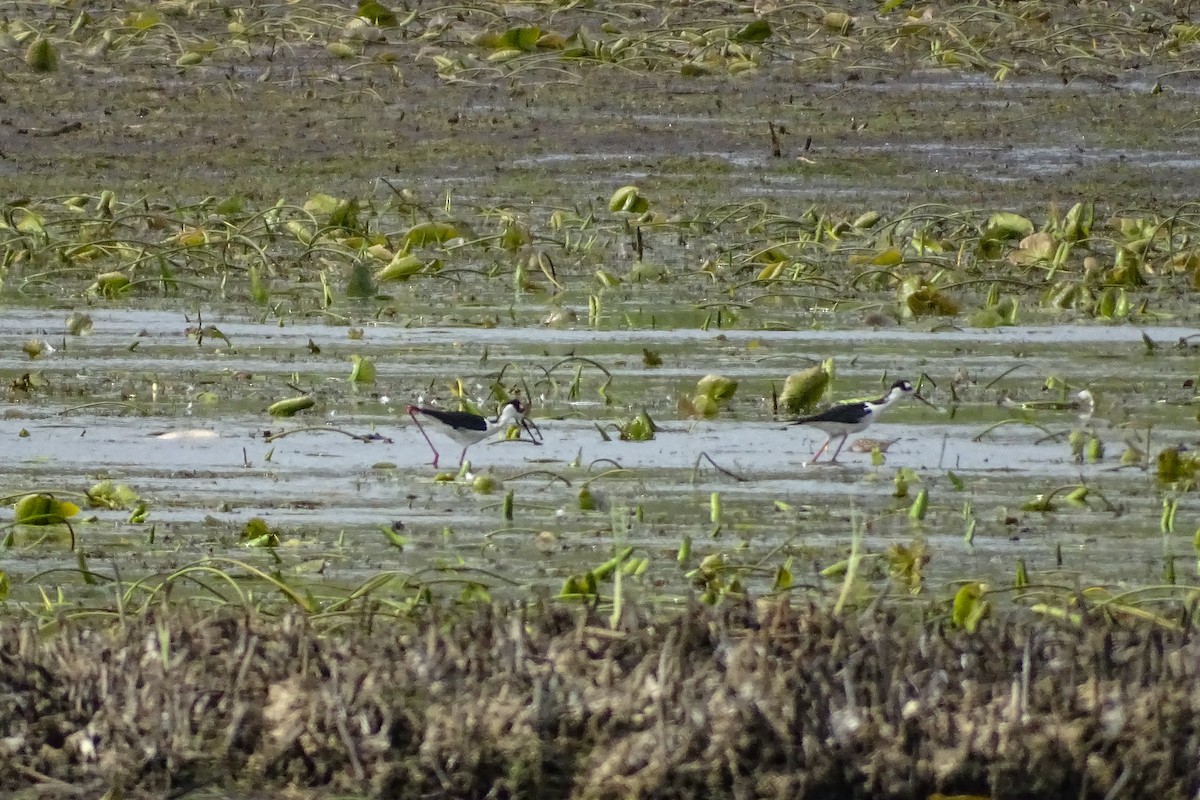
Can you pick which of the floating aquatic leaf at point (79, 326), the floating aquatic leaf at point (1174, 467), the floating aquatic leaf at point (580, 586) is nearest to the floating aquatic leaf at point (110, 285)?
the floating aquatic leaf at point (79, 326)

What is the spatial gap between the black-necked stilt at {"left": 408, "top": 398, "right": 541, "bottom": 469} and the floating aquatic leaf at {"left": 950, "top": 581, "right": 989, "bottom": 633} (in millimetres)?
2140

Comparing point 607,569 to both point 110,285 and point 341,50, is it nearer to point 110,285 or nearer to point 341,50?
point 110,285

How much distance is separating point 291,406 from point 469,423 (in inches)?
32.6

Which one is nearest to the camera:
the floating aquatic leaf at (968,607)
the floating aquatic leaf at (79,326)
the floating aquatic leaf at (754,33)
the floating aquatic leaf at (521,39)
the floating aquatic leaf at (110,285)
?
the floating aquatic leaf at (968,607)

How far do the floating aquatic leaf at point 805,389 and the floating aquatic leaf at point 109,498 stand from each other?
2184mm

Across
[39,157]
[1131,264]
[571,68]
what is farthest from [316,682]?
[571,68]

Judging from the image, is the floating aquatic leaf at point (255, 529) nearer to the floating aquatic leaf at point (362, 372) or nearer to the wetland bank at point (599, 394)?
the wetland bank at point (599, 394)

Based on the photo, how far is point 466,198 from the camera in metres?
11.8

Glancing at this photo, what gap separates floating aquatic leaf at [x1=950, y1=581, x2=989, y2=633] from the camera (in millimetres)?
4730

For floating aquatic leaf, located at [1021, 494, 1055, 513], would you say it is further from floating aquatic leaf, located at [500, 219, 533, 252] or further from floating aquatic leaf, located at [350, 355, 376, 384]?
floating aquatic leaf, located at [500, 219, 533, 252]

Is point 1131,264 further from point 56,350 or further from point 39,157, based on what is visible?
point 39,157

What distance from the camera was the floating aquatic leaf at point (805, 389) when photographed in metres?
7.36

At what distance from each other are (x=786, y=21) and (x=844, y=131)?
8.42 feet

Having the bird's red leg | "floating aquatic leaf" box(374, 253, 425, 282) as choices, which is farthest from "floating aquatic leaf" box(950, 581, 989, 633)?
"floating aquatic leaf" box(374, 253, 425, 282)
